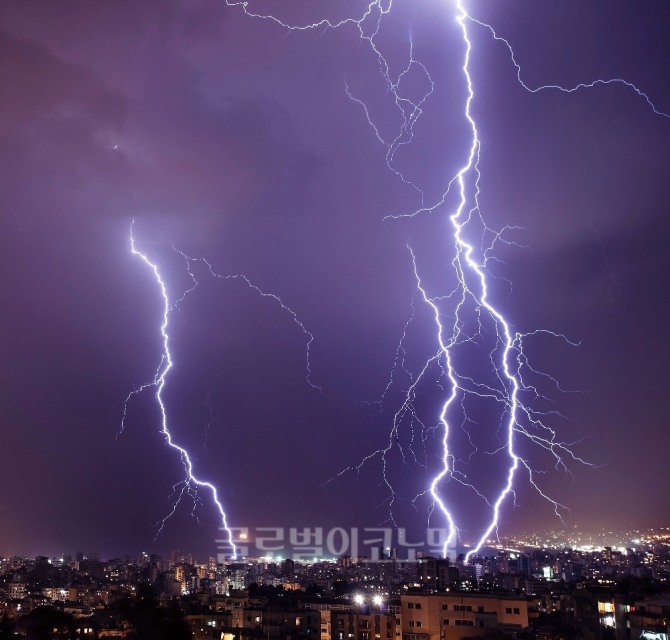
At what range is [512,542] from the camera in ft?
151

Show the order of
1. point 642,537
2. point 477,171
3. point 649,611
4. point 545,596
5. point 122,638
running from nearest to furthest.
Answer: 1. point 649,611
2. point 122,638
3. point 477,171
4. point 545,596
5. point 642,537

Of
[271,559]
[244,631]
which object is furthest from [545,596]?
[271,559]

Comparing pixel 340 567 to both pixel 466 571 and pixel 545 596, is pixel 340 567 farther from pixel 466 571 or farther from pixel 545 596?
pixel 545 596

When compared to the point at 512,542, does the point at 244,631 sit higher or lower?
lower

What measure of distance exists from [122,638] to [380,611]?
449cm

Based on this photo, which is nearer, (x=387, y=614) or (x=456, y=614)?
(x=456, y=614)

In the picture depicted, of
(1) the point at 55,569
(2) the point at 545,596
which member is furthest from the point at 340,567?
(2) the point at 545,596

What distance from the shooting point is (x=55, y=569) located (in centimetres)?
3241

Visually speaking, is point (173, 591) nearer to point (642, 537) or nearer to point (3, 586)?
point (3, 586)

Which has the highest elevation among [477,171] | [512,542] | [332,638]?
[477,171]

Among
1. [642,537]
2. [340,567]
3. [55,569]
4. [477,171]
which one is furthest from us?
[642,537]

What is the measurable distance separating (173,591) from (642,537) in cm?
3560

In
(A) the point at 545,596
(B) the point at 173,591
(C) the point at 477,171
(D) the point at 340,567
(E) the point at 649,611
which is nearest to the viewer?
(E) the point at 649,611

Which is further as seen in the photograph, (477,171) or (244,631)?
(477,171)
